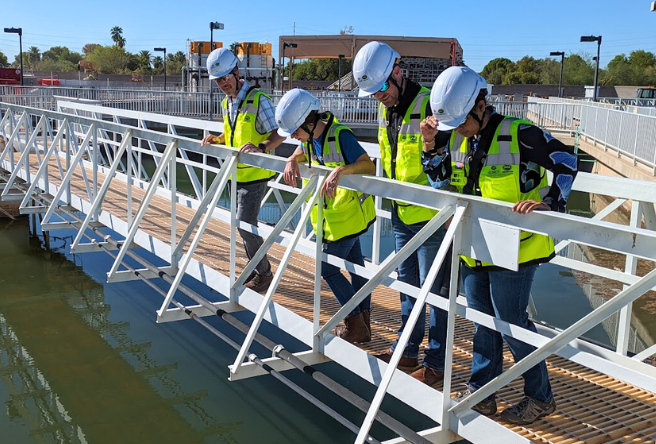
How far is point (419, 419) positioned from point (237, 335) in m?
2.41

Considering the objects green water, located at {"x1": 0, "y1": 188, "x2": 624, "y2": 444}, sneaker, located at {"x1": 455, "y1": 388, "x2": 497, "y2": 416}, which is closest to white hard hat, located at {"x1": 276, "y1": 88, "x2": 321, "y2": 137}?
sneaker, located at {"x1": 455, "y1": 388, "x2": 497, "y2": 416}

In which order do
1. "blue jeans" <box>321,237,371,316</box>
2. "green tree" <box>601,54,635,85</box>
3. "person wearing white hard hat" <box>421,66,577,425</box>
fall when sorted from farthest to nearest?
"green tree" <box>601,54,635,85</box> → "blue jeans" <box>321,237,371,316</box> → "person wearing white hard hat" <box>421,66,577,425</box>

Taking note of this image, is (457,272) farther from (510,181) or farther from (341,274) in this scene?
(341,274)

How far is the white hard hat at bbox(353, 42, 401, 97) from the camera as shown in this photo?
3477 mm

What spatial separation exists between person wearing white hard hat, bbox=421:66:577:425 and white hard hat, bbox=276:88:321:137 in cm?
81

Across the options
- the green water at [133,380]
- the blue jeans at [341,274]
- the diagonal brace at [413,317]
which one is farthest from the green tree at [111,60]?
the diagonal brace at [413,317]

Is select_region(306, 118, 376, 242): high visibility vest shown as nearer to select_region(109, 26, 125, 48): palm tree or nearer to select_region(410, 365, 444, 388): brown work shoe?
select_region(410, 365, 444, 388): brown work shoe

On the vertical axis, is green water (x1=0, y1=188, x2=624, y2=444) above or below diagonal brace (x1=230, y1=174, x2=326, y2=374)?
below

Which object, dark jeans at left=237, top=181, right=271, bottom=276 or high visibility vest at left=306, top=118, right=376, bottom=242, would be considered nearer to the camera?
high visibility vest at left=306, top=118, right=376, bottom=242

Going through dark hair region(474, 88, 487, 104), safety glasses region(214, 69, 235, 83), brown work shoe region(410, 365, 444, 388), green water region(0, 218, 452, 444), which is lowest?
green water region(0, 218, 452, 444)

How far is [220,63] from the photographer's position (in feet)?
16.0

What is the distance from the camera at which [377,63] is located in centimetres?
349

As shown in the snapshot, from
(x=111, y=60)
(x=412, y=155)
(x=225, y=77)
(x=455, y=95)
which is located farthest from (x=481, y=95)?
(x=111, y=60)

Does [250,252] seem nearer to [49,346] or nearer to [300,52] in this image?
[49,346]
